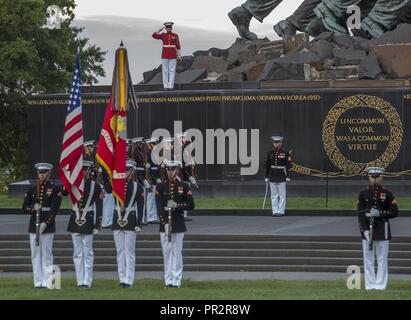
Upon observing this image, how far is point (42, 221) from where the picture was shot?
19438 mm

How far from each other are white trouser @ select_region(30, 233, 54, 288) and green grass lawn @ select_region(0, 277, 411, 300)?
22cm

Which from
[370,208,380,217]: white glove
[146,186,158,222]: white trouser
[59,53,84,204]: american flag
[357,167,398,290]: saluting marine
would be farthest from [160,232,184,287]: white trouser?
[146,186,158,222]: white trouser

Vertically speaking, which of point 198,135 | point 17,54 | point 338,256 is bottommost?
point 338,256

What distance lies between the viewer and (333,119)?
32062mm

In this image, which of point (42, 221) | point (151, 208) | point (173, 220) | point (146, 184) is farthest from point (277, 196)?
point (42, 221)

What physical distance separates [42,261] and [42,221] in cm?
62

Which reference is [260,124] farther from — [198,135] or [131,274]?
[131,274]

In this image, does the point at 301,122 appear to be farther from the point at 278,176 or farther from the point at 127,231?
the point at 127,231

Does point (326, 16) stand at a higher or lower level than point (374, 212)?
higher

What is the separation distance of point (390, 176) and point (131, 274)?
13892 millimetres

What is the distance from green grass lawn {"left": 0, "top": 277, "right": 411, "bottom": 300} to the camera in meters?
17.0

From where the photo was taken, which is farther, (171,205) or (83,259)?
(83,259)

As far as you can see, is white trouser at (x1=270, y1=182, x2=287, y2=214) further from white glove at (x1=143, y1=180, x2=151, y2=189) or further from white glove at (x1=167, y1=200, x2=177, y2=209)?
white glove at (x1=167, y1=200, x2=177, y2=209)

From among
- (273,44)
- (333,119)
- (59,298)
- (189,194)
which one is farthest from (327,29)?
(59,298)
